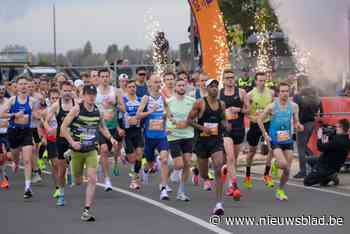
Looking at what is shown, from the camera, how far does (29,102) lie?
16.1m

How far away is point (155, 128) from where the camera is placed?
50.5 feet

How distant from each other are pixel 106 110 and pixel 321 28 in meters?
4.24

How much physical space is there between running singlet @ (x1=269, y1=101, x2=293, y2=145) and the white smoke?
1.77 metres

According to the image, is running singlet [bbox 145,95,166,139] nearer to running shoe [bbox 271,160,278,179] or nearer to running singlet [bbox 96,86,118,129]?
running singlet [bbox 96,86,118,129]

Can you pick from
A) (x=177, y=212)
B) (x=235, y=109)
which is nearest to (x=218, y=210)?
(x=177, y=212)

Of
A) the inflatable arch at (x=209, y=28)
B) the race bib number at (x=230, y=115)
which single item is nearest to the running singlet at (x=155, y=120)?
the race bib number at (x=230, y=115)

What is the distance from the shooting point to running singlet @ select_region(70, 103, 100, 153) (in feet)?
41.1

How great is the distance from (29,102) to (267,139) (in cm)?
458

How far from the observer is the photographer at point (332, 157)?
50.8 feet

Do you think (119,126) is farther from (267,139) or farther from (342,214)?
(342,214)

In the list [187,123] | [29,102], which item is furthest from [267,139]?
[29,102]

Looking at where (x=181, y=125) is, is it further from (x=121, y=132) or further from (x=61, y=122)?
(x=121, y=132)

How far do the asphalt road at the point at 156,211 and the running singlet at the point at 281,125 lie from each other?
0.94 metres

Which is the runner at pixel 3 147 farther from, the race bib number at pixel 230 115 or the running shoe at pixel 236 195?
the running shoe at pixel 236 195
